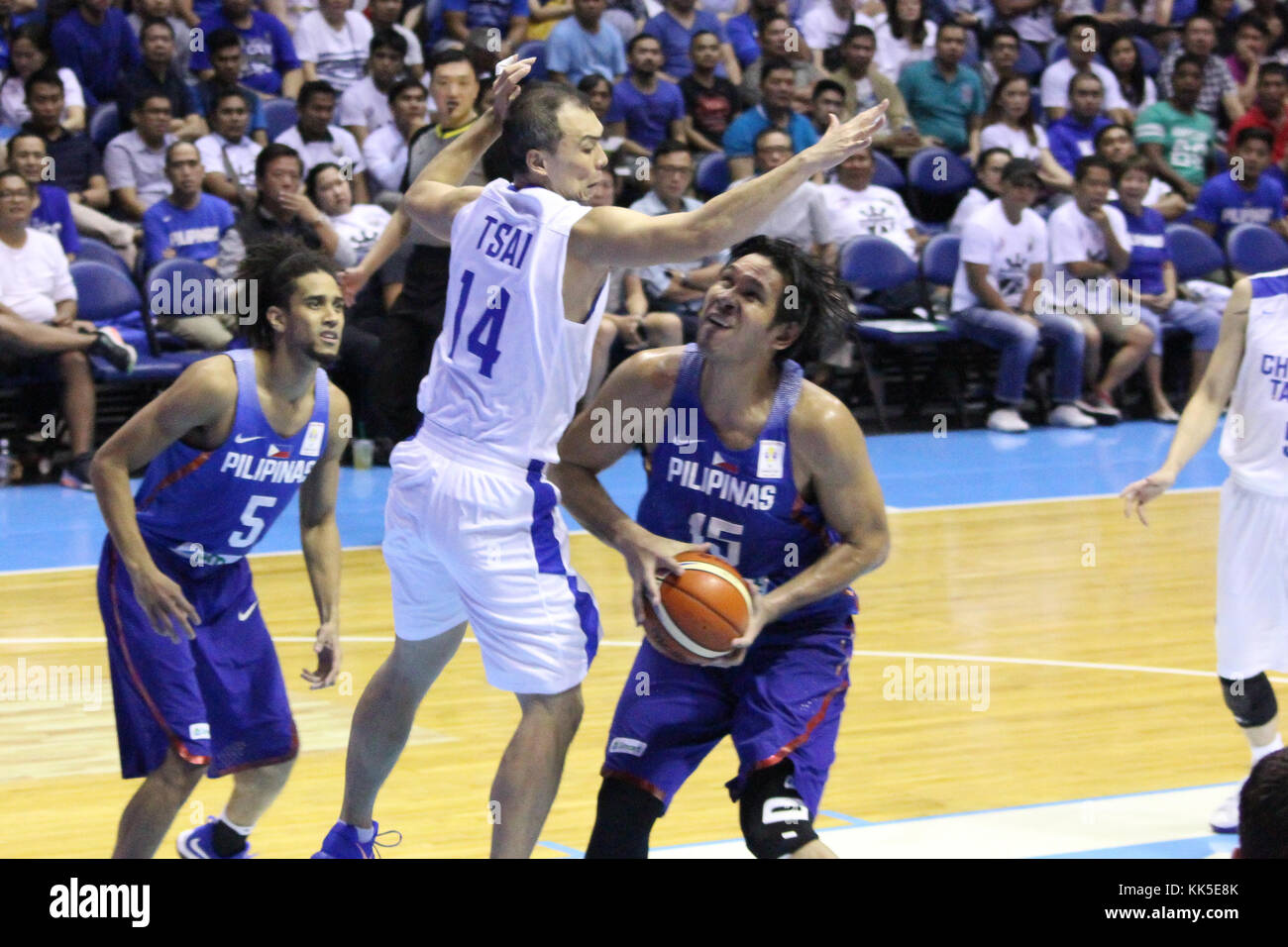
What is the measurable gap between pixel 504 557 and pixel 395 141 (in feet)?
27.6

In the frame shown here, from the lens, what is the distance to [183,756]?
454 centimetres

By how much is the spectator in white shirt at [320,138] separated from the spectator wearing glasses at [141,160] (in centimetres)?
75

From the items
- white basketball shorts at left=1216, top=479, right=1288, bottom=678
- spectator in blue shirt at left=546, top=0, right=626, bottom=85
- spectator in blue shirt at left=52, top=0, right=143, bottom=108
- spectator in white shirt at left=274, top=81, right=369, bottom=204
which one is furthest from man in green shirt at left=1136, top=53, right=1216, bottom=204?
white basketball shorts at left=1216, top=479, right=1288, bottom=678

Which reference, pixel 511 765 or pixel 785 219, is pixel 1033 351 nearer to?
pixel 785 219

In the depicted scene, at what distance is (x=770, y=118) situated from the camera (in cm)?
1291

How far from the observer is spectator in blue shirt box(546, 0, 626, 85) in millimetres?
12930

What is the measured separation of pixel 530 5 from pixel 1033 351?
435cm

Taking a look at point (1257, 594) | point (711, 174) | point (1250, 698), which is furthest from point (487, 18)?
point (1250, 698)

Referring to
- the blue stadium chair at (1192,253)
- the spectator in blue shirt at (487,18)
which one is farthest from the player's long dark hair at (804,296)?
the blue stadium chair at (1192,253)

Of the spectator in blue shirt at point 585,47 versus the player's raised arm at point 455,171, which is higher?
the player's raised arm at point 455,171

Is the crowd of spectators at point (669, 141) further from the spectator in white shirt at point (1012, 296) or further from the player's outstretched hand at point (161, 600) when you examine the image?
the player's outstretched hand at point (161, 600)

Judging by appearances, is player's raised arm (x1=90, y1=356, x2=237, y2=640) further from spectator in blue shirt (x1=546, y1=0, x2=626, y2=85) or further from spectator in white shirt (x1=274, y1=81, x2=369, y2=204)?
spectator in blue shirt (x1=546, y1=0, x2=626, y2=85)

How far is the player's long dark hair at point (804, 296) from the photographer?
14.2 ft
